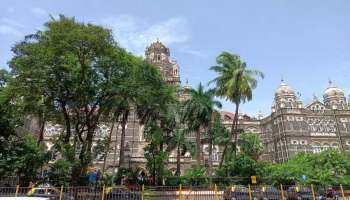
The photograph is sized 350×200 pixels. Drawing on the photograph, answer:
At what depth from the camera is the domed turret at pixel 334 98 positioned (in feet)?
197

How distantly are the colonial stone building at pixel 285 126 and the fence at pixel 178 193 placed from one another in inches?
1105

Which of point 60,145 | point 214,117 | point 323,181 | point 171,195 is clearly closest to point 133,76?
point 60,145

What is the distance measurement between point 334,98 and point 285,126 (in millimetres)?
14503

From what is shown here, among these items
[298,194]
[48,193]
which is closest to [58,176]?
[48,193]

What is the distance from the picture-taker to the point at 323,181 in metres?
33.2

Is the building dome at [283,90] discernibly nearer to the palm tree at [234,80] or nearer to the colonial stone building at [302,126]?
the colonial stone building at [302,126]

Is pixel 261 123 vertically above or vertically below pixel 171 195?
above

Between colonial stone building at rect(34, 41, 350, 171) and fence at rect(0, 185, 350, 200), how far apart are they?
2806cm

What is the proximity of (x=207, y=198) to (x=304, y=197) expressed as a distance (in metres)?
6.57

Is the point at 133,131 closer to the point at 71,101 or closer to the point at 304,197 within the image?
the point at 71,101

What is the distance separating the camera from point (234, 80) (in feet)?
104

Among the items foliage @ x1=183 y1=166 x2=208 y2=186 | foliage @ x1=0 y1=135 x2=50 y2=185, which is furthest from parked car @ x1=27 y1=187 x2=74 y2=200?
foliage @ x1=183 y1=166 x2=208 y2=186

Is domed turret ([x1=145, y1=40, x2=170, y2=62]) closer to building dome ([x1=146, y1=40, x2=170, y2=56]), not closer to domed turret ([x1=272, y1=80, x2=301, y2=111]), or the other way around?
building dome ([x1=146, y1=40, x2=170, y2=56])

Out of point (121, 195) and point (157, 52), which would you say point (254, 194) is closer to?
point (121, 195)
